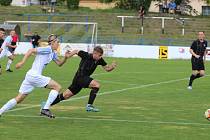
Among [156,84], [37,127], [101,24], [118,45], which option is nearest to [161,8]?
[101,24]

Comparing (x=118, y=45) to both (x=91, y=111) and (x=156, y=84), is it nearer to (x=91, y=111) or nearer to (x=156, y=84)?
(x=156, y=84)

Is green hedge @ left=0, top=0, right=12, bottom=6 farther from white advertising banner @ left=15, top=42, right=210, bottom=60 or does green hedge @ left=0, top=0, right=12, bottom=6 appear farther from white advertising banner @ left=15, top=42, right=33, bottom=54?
white advertising banner @ left=15, top=42, right=210, bottom=60

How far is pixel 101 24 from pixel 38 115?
48606 millimetres

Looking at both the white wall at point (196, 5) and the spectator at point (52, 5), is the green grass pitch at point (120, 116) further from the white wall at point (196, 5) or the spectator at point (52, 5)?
the white wall at point (196, 5)

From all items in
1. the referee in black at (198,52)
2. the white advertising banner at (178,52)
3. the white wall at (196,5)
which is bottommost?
the white advertising banner at (178,52)

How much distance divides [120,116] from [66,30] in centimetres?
4078

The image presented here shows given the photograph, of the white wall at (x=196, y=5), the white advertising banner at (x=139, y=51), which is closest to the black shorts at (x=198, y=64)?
the white advertising banner at (x=139, y=51)

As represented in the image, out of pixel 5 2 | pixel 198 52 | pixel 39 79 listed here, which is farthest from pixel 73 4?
pixel 39 79

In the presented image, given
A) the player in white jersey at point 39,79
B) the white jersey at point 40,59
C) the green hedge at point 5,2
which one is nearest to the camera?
the player in white jersey at point 39,79

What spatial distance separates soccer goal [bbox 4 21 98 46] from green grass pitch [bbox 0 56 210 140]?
95.6 ft

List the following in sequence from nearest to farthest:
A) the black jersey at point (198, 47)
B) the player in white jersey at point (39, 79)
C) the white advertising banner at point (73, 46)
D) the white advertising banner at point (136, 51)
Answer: the player in white jersey at point (39, 79), the black jersey at point (198, 47), the white advertising banner at point (136, 51), the white advertising banner at point (73, 46)

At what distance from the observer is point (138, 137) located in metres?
11.4

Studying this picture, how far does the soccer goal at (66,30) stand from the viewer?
52969mm

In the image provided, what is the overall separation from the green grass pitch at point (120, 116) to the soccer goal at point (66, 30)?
95.6 ft
